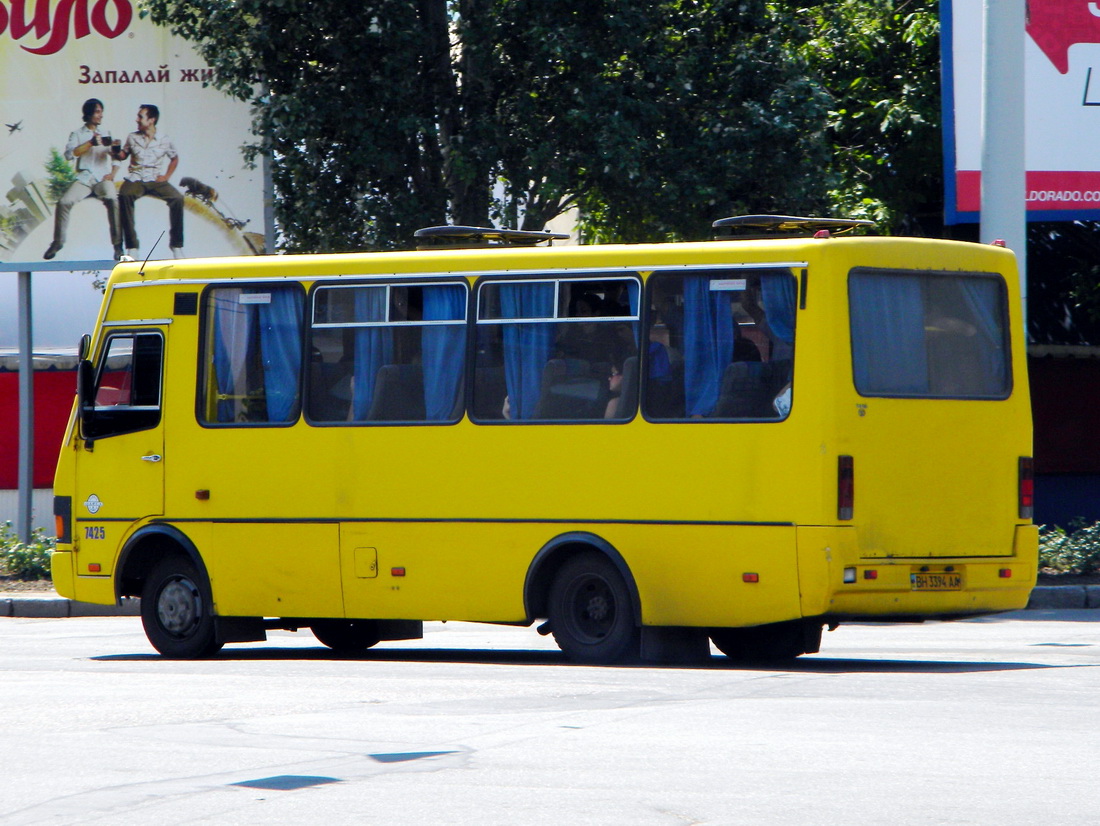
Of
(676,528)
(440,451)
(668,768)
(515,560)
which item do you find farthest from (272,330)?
(668,768)

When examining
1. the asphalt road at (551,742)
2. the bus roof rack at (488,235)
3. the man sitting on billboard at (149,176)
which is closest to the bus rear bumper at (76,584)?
the asphalt road at (551,742)

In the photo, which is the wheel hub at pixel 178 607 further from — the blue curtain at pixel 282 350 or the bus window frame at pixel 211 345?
the blue curtain at pixel 282 350

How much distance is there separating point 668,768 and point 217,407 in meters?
6.18

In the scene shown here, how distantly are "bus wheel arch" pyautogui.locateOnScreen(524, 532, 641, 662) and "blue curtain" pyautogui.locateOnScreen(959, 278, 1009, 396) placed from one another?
103 inches

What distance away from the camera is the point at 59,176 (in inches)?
815

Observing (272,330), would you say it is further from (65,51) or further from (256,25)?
(65,51)

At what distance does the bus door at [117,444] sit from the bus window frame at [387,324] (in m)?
1.24

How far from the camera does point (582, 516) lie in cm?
1084

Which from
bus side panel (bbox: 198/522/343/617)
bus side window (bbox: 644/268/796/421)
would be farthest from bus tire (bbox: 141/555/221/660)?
bus side window (bbox: 644/268/796/421)

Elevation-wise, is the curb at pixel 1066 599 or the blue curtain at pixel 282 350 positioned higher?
the blue curtain at pixel 282 350

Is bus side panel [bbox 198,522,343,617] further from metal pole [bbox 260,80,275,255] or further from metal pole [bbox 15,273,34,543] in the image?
metal pole [bbox 15,273,34,543]

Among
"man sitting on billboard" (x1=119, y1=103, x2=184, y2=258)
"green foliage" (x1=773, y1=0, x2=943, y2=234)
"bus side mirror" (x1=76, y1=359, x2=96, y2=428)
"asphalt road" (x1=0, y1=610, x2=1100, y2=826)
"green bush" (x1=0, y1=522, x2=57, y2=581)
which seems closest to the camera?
"asphalt road" (x1=0, y1=610, x2=1100, y2=826)

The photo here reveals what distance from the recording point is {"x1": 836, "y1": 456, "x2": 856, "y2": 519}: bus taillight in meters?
10.1

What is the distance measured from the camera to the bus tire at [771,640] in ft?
37.2
